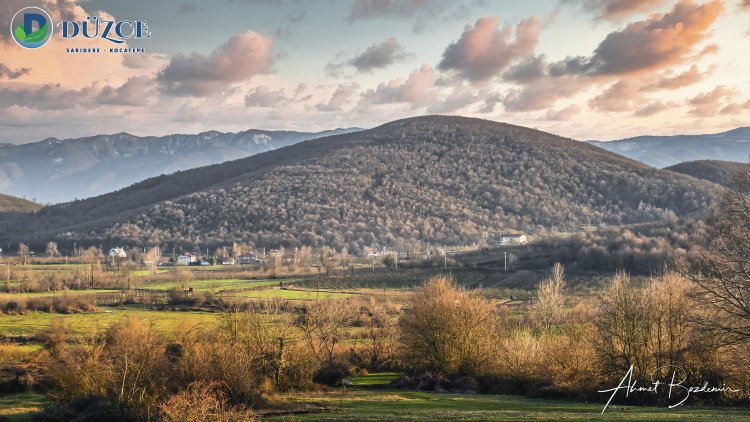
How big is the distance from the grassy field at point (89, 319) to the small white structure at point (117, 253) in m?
75.1

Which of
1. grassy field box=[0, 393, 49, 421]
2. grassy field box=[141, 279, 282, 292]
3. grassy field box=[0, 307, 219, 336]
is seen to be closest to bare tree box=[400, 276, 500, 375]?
grassy field box=[0, 307, 219, 336]

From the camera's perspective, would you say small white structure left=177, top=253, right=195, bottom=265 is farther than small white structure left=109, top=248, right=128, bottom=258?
Yes

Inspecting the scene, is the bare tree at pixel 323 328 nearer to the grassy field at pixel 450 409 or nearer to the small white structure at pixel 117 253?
the grassy field at pixel 450 409

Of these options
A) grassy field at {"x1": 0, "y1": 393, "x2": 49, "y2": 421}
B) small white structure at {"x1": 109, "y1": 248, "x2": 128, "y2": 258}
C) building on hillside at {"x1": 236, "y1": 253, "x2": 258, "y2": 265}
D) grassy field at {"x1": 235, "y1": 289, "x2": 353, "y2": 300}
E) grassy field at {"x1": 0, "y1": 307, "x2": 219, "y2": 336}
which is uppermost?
small white structure at {"x1": 109, "y1": 248, "x2": 128, "y2": 258}

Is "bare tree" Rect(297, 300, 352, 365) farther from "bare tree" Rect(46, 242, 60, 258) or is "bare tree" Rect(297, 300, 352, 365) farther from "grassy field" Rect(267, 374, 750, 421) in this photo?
"bare tree" Rect(46, 242, 60, 258)

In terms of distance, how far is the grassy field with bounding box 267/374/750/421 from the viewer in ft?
104

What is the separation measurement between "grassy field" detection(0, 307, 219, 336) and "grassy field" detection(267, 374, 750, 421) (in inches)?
1348

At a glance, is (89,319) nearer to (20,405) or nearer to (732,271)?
(20,405)

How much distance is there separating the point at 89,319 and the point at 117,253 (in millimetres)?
94503

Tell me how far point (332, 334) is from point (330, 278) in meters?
70.7

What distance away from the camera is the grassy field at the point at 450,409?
104ft

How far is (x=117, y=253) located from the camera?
17688cm

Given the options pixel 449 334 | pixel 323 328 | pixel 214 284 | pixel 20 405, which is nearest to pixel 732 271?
pixel 449 334

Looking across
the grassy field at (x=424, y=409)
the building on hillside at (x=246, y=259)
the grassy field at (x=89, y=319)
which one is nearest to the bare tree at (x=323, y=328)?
the grassy field at (x=424, y=409)
